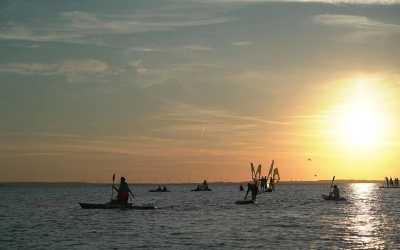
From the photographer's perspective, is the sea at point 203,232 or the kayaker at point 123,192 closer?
the sea at point 203,232

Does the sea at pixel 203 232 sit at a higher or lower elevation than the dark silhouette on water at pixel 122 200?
lower

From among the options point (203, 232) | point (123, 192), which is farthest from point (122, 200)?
Answer: point (203, 232)

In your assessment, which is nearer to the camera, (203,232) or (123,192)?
(203,232)

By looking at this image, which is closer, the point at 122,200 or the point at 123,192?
the point at 123,192

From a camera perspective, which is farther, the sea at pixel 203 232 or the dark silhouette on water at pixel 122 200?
the dark silhouette on water at pixel 122 200

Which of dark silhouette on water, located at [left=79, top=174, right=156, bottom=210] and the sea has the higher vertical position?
dark silhouette on water, located at [left=79, top=174, right=156, bottom=210]

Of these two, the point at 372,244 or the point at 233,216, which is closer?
the point at 372,244

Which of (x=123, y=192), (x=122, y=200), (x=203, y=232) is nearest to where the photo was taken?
(x=203, y=232)

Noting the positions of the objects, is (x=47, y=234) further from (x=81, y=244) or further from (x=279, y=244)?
(x=279, y=244)

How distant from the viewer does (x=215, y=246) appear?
120 ft

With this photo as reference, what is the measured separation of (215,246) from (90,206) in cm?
3848

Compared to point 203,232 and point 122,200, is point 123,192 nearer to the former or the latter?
point 122,200

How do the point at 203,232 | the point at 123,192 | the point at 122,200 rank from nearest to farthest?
the point at 203,232 < the point at 123,192 < the point at 122,200

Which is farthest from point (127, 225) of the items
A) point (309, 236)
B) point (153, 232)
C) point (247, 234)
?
point (309, 236)
